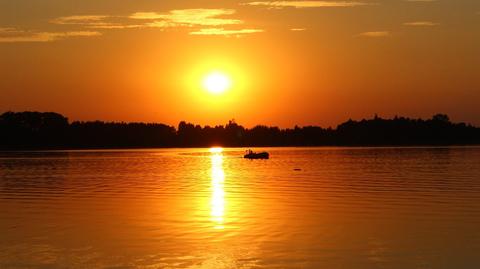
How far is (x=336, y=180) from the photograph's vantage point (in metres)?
58.2

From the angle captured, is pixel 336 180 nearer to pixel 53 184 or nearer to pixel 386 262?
pixel 53 184

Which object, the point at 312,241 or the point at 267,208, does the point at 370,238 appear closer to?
the point at 312,241

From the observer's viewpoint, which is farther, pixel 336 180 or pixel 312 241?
pixel 336 180

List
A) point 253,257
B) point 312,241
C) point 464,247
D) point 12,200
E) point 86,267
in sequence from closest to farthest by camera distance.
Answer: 1. point 86,267
2. point 253,257
3. point 464,247
4. point 312,241
5. point 12,200

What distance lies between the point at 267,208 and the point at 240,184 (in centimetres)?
2062

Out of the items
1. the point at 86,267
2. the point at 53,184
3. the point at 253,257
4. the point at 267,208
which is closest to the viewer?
the point at 86,267

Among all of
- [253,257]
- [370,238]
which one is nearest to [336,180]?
[370,238]

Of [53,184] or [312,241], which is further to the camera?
[53,184]

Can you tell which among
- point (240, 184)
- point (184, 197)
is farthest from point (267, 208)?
point (240, 184)

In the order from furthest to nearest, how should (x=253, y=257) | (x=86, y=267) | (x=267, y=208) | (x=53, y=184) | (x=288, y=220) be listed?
(x=53, y=184) < (x=267, y=208) < (x=288, y=220) < (x=253, y=257) < (x=86, y=267)

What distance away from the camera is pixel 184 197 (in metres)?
43.1

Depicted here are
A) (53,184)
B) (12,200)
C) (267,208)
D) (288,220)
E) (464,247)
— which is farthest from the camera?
(53,184)

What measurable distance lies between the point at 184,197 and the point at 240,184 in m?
13.4

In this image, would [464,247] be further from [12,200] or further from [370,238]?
[12,200]
